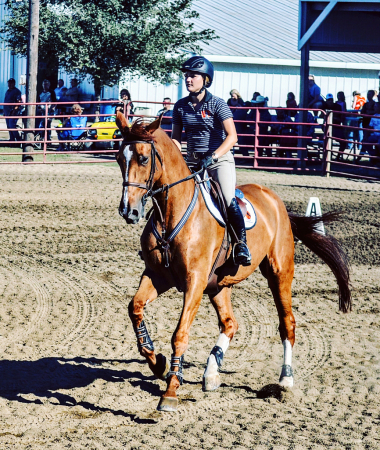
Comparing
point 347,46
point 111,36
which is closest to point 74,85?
point 111,36

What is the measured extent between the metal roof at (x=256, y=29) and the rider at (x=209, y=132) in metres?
27.7

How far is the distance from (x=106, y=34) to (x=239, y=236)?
22.1 metres

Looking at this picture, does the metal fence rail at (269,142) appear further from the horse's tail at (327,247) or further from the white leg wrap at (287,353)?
the white leg wrap at (287,353)

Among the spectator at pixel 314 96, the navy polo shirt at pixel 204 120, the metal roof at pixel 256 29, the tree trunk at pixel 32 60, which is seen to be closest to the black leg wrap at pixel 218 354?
the navy polo shirt at pixel 204 120

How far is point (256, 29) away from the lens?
3566cm

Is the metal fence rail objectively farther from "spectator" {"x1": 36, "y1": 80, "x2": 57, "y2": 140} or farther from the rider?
the rider

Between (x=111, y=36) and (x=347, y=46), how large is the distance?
28.9 feet

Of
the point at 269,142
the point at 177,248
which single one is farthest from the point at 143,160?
the point at 269,142

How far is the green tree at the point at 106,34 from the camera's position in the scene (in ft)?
86.1

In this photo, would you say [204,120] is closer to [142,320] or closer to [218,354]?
[142,320]

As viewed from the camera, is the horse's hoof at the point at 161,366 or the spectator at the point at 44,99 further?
the spectator at the point at 44,99

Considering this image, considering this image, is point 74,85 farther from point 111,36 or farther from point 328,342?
point 328,342

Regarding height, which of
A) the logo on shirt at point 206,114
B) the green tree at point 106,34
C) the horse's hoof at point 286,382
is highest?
the green tree at point 106,34

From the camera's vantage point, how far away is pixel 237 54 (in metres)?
32.8
